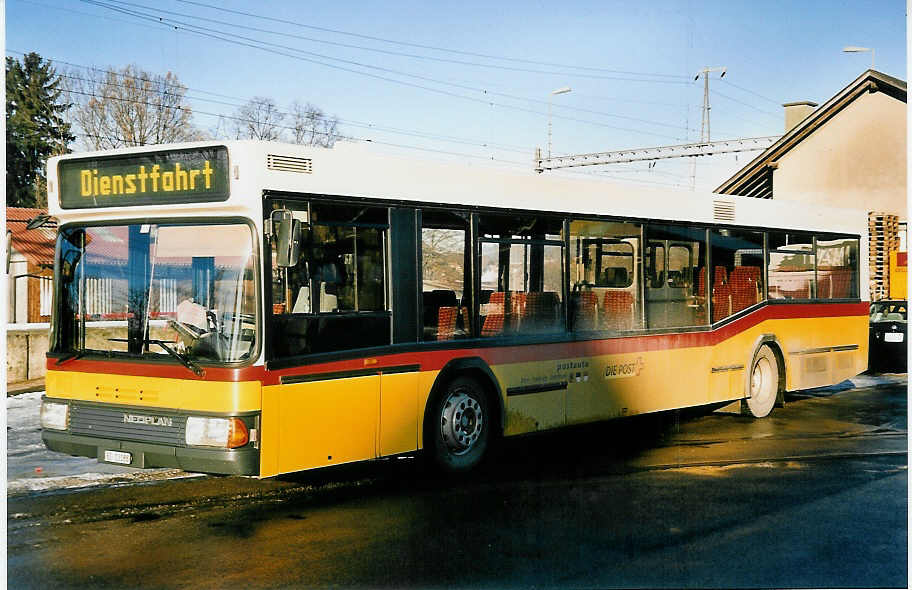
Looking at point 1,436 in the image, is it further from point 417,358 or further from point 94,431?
point 417,358

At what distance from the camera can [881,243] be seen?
30344mm

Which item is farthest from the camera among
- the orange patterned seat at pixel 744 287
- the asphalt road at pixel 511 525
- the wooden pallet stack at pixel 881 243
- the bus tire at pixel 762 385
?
the wooden pallet stack at pixel 881 243

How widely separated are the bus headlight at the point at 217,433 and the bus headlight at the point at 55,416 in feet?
4.41

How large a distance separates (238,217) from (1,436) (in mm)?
5092

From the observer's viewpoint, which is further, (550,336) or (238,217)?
(550,336)

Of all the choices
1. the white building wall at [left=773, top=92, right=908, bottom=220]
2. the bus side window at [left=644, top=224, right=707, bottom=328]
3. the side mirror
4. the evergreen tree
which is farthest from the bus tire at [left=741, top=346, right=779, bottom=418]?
the evergreen tree

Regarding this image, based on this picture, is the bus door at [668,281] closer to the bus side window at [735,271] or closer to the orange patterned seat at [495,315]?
the bus side window at [735,271]

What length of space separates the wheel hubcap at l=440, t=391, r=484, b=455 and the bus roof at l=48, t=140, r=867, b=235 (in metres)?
1.82

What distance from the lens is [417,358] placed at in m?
8.92

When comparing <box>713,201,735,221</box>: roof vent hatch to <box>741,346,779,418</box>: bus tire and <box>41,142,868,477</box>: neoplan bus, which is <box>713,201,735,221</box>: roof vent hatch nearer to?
<box>41,142,868,477</box>: neoplan bus

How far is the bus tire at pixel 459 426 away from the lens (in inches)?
359

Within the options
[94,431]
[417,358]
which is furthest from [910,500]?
[94,431]

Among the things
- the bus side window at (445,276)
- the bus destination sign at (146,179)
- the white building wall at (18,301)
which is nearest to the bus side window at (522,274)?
the bus side window at (445,276)

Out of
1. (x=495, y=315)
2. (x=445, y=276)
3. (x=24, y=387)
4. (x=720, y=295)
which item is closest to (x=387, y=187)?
(x=445, y=276)
